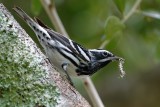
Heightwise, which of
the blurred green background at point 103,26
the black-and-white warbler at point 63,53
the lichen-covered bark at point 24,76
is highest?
the blurred green background at point 103,26

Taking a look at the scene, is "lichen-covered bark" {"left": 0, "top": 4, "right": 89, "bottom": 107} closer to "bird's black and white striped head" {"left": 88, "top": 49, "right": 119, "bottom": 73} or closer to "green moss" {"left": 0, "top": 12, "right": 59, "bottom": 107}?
→ "green moss" {"left": 0, "top": 12, "right": 59, "bottom": 107}

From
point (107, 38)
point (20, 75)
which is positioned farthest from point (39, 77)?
point (107, 38)

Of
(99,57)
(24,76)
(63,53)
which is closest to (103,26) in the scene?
(99,57)

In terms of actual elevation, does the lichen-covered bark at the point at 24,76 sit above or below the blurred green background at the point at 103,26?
below

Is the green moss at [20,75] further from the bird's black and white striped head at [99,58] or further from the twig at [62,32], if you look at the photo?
the bird's black and white striped head at [99,58]

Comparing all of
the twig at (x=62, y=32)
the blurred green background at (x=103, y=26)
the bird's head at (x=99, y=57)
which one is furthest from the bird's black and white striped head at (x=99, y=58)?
the blurred green background at (x=103, y=26)

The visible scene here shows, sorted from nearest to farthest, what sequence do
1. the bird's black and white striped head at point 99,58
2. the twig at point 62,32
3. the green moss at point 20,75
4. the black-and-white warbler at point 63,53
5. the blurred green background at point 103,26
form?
1. the green moss at point 20,75
2. the black-and-white warbler at point 63,53
3. the twig at point 62,32
4. the bird's black and white striped head at point 99,58
5. the blurred green background at point 103,26

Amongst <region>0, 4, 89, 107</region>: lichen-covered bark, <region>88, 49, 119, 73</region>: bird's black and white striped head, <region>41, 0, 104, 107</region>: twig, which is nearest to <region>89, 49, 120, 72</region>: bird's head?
<region>88, 49, 119, 73</region>: bird's black and white striped head
